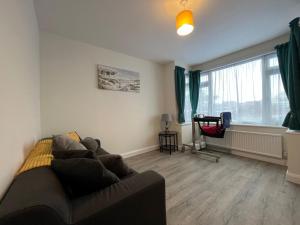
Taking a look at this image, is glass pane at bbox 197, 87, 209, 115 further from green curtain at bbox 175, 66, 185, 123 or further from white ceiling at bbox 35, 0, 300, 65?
white ceiling at bbox 35, 0, 300, 65

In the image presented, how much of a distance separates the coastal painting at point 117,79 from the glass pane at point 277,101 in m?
2.94

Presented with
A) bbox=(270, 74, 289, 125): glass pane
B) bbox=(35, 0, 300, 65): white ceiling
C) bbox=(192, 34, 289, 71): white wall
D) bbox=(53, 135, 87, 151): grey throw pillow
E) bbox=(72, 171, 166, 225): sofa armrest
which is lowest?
bbox=(72, 171, 166, 225): sofa armrest

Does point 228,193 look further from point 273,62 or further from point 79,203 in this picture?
point 273,62

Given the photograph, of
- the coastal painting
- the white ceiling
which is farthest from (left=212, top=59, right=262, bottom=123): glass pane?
the coastal painting

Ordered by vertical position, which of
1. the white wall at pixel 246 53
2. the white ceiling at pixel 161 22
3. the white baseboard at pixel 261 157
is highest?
the white ceiling at pixel 161 22

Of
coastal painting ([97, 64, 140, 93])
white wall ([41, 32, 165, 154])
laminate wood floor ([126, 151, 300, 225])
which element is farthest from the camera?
coastal painting ([97, 64, 140, 93])

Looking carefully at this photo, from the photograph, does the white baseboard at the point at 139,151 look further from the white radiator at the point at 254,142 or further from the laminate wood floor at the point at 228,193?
the white radiator at the point at 254,142

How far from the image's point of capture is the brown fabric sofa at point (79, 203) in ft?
1.95

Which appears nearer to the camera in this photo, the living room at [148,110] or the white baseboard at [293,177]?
the living room at [148,110]

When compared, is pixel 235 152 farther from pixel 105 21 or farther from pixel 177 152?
pixel 105 21

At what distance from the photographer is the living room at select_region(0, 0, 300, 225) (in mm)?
938

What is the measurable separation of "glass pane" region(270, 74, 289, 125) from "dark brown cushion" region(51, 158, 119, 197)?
3511 mm

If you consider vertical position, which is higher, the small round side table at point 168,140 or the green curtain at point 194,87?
the green curtain at point 194,87

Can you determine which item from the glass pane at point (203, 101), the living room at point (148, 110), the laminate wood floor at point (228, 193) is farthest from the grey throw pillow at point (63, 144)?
the glass pane at point (203, 101)
